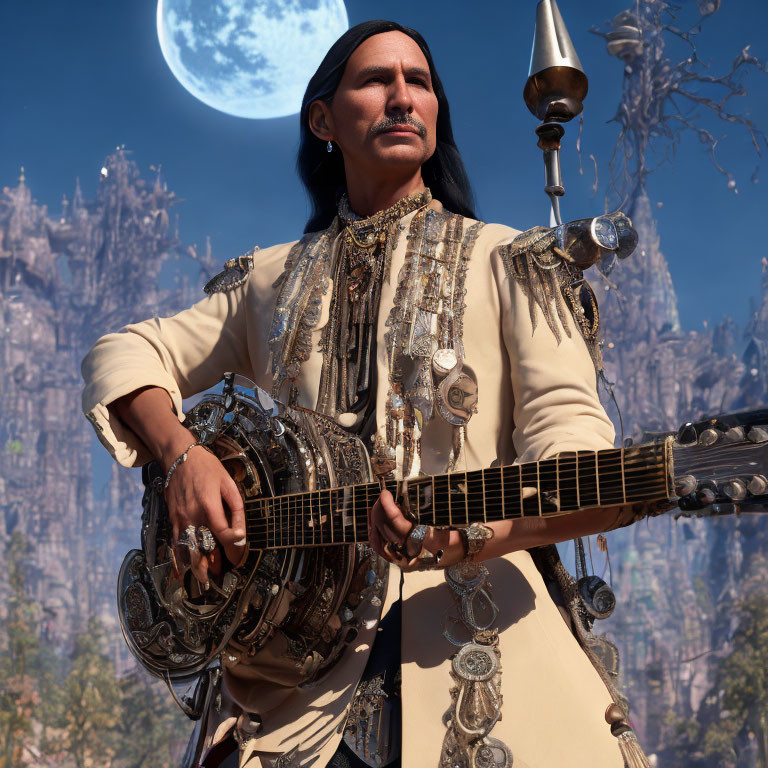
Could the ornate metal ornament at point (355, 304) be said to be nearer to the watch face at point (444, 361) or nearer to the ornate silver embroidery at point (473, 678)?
the watch face at point (444, 361)

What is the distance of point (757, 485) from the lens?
1.19m

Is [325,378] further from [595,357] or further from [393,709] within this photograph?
[393,709]

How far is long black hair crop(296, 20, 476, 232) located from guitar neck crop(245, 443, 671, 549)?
3.27ft

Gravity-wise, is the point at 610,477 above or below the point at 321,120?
below

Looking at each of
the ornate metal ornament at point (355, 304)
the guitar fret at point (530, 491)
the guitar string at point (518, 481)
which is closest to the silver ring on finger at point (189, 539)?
the guitar string at point (518, 481)

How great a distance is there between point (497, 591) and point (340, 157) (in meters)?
1.40

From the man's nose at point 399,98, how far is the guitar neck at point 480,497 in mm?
978

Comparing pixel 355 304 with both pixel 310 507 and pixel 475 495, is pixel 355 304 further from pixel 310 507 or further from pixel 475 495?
pixel 475 495

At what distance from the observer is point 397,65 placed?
228 centimetres

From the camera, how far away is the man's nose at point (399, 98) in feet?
7.25

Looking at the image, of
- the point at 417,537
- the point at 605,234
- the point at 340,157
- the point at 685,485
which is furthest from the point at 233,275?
the point at 685,485

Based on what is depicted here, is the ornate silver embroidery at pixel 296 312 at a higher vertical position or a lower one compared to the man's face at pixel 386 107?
lower

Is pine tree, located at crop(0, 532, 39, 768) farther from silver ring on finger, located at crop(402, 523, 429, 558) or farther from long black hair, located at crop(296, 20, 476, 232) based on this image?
silver ring on finger, located at crop(402, 523, 429, 558)

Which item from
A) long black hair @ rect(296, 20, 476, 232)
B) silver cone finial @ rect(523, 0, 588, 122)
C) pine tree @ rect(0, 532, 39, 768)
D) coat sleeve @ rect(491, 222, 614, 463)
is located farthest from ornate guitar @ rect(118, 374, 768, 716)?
pine tree @ rect(0, 532, 39, 768)
